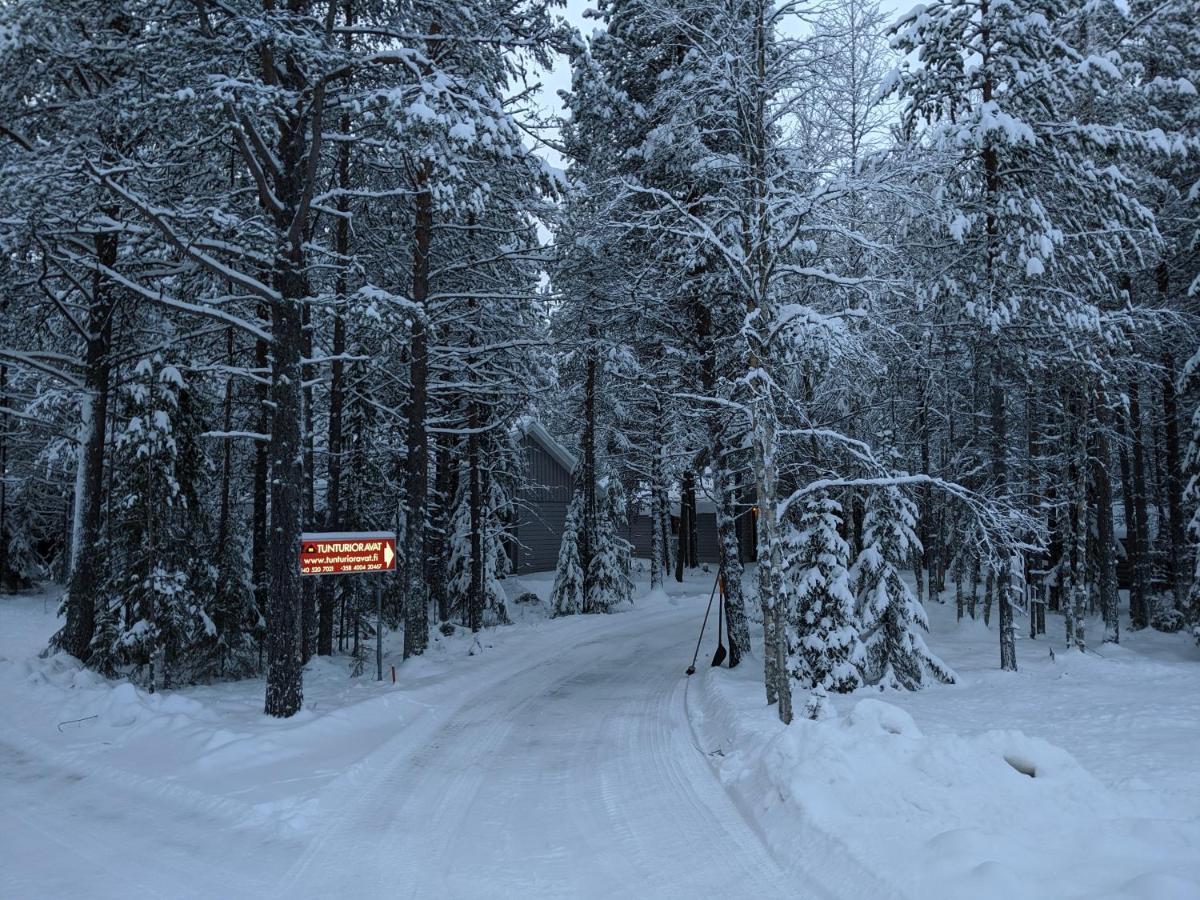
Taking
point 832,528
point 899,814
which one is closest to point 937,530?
point 832,528

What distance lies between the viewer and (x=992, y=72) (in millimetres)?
14000

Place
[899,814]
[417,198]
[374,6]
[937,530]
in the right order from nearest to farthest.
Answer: [899,814]
[374,6]
[417,198]
[937,530]

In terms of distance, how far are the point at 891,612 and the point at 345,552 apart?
9857 mm

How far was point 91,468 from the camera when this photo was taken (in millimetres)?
14297

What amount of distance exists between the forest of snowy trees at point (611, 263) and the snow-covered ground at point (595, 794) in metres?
1.68

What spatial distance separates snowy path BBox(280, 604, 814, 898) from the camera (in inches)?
222

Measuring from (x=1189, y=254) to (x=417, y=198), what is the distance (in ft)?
65.2

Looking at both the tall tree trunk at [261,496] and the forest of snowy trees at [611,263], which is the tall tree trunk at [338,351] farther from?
the tall tree trunk at [261,496]

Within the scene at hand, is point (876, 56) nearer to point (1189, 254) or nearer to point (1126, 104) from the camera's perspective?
point (1126, 104)

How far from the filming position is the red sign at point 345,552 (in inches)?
458

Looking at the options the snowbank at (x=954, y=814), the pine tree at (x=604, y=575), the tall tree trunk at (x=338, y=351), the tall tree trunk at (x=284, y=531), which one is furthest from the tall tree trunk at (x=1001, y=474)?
the pine tree at (x=604, y=575)

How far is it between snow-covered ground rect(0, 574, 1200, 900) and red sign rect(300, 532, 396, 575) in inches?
83.7

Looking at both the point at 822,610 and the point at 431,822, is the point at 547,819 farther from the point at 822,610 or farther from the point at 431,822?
the point at 822,610

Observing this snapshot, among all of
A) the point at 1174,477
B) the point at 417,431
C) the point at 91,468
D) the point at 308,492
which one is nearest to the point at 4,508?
the point at 91,468
